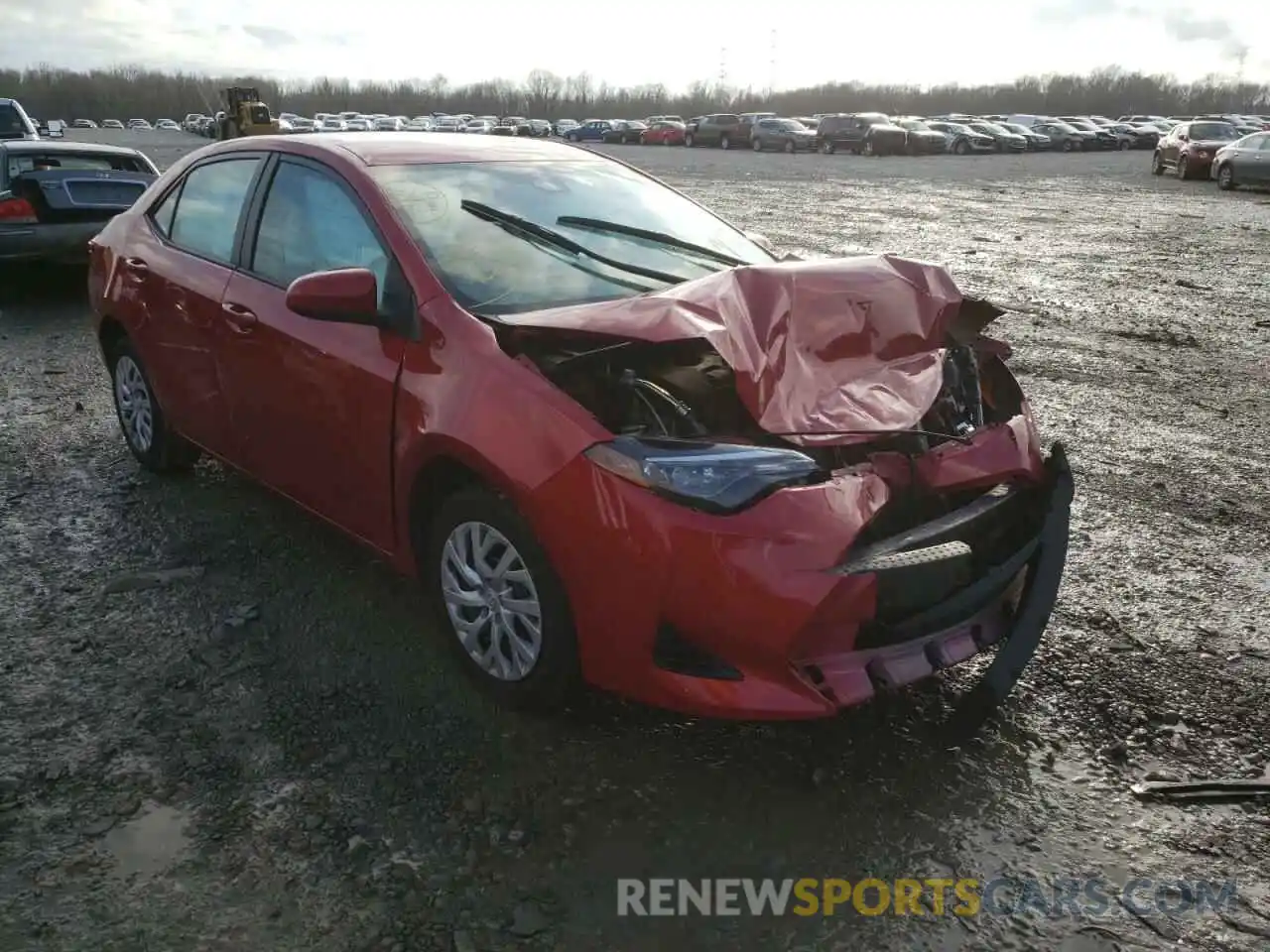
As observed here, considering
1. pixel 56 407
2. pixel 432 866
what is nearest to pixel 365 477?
pixel 432 866

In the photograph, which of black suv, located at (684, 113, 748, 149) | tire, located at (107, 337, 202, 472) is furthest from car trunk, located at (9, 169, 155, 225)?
black suv, located at (684, 113, 748, 149)

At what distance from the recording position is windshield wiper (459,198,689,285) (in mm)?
3680

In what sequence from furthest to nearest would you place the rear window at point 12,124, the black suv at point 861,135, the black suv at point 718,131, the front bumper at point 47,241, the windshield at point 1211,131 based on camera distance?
the black suv at point 718,131 < the black suv at point 861,135 < the windshield at point 1211,131 < the rear window at point 12,124 < the front bumper at point 47,241

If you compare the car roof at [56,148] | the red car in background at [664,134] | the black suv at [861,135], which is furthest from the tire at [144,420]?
the red car in background at [664,134]

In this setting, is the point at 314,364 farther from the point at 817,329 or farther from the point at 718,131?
the point at 718,131

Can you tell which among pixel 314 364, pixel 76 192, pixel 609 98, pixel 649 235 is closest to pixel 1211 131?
pixel 76 192

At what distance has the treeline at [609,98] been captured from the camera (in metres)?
94.6

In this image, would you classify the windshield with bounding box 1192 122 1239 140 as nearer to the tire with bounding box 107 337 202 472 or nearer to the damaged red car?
the damaged red car

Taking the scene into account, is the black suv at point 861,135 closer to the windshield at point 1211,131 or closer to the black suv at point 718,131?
the black suv at point 718,131

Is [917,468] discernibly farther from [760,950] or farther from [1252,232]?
[1252,232]

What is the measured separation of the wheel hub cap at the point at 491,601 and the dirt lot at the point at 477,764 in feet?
0.66

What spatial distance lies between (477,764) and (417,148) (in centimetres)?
236

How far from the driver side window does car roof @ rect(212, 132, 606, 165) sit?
4.7 inches

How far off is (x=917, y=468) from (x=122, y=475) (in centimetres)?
414
